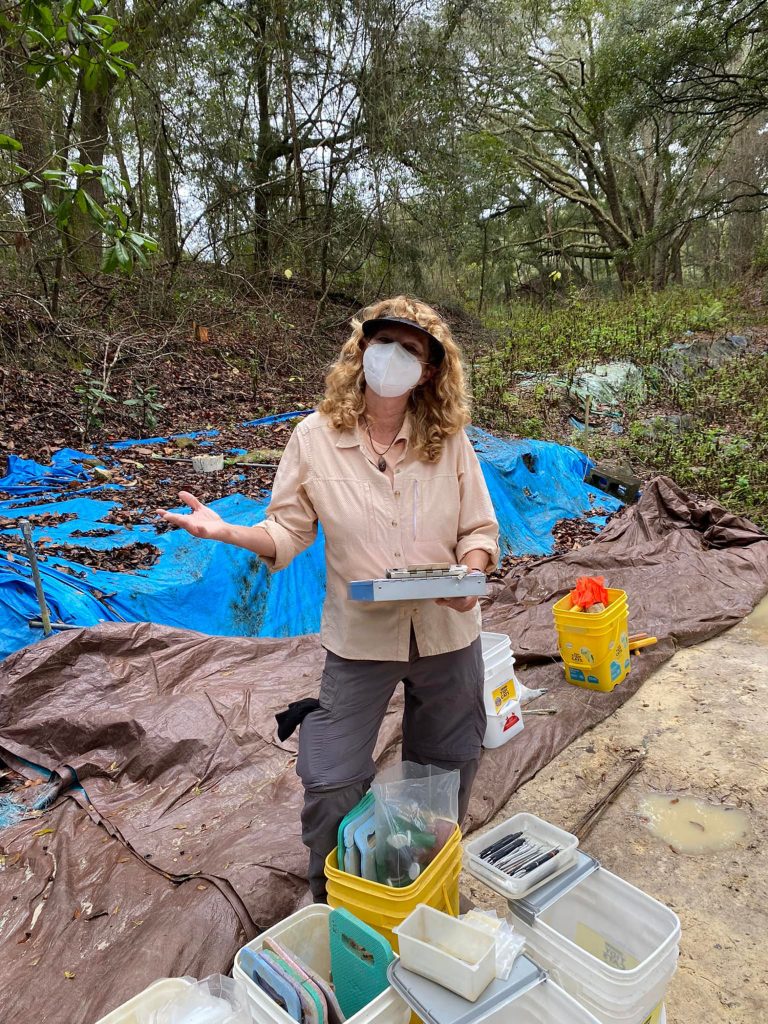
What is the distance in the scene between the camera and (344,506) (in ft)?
5.26

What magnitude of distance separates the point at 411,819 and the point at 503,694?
57.4 inches

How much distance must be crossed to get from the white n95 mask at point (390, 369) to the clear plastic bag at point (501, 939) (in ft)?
3.98

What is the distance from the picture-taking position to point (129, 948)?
176 centimetres

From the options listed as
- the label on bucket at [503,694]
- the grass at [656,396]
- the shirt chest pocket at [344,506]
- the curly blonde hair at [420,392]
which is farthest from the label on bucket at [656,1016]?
the grass at [656,396]

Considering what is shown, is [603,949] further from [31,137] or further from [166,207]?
[166,207]

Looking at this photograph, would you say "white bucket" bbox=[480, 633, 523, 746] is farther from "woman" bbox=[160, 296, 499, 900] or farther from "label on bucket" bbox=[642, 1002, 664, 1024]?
"label on bucket" bbox=[642, 1002, 664, 1024]

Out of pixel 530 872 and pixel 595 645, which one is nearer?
pixel 530 872

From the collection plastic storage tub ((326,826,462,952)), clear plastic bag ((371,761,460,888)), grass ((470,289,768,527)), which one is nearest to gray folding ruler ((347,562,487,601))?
clear plastic bag ((371,761,460,888))

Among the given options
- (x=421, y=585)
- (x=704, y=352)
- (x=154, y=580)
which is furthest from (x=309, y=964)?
(x=704, y=352)

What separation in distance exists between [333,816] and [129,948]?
0.79 metres

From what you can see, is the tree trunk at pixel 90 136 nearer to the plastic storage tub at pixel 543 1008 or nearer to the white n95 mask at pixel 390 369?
the white n95 mask at pixel 390 369

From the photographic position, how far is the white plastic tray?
4.65 feet

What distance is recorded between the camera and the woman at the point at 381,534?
1576 millimetres

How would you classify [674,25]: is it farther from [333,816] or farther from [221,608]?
[333,816]
